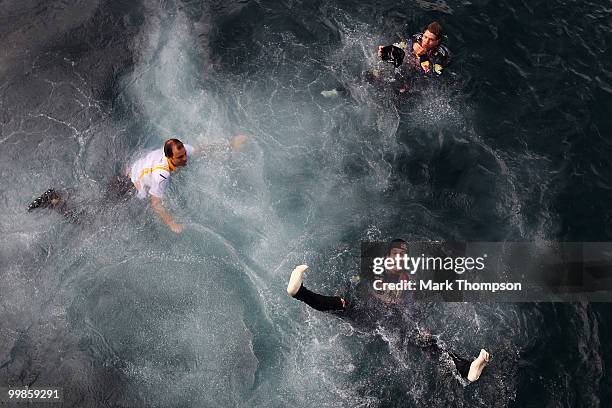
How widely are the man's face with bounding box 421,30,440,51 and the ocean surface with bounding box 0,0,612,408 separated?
976 mm

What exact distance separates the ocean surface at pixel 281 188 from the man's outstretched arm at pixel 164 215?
0.99ft

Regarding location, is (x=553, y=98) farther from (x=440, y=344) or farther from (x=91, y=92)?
(x=91, y=92)

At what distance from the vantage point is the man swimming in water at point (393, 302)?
339 inches

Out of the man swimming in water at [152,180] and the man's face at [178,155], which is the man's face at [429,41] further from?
the man's face at [178,155]

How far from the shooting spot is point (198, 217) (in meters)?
11.1

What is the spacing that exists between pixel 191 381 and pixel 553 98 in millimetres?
10944

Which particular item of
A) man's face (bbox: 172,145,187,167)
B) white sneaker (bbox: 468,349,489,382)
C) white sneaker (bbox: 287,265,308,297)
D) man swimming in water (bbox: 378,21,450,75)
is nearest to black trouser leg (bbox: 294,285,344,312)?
white sneaker (bbox: 287,265,308,297)

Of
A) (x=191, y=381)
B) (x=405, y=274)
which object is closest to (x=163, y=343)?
(x=191, y=381)

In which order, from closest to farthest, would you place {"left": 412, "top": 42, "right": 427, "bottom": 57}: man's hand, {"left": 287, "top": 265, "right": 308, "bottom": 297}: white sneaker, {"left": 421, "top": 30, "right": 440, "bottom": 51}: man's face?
{"left": 287, "top": 265, "right": 308, "bottom": 297}: white sneaker → {"left": 421, "top": 30, "right": 440, "bottom": 51}: man's face → {"left": 412, "top": 42, "right": 427, "bottom": 57}: man's hand

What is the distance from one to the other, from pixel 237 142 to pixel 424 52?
5085 mm

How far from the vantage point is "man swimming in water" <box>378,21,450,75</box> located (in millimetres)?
12419

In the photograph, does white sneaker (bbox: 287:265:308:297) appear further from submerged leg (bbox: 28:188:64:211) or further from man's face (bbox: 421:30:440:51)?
man's face (bbox: 421:30:440:51)

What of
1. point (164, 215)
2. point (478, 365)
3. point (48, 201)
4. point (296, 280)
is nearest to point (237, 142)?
point (164, 215)

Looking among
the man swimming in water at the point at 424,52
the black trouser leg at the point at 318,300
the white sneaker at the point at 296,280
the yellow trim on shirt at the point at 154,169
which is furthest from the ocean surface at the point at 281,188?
the white sneaker at the point at 296,280
